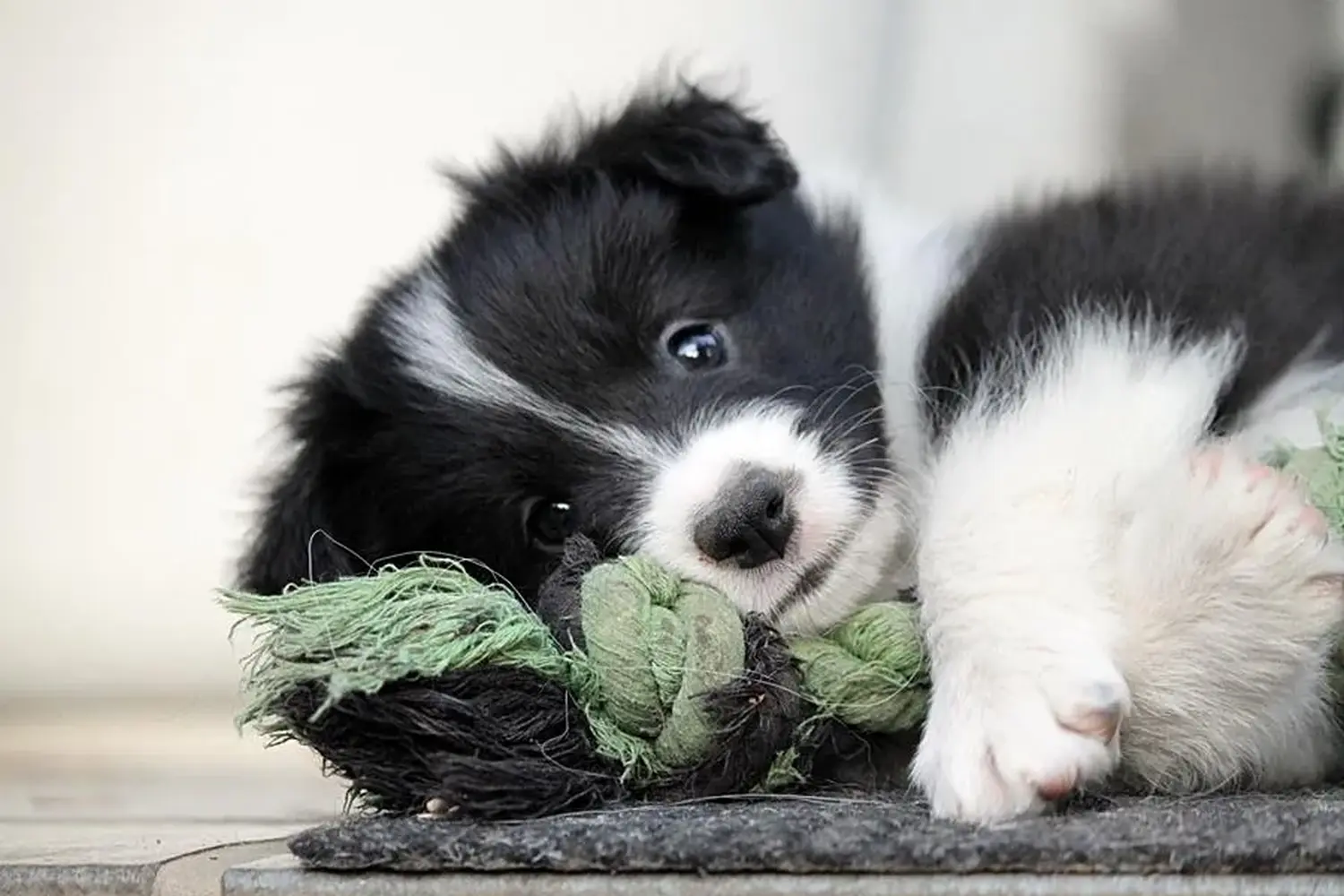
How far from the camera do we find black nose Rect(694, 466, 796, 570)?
1669 millimetres

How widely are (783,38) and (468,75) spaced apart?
715 mm

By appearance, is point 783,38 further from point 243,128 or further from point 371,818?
point 371,818

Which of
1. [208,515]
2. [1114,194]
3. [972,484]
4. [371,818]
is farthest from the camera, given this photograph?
[208,515]

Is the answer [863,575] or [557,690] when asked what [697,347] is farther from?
[557,690]

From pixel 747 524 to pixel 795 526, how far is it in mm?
66

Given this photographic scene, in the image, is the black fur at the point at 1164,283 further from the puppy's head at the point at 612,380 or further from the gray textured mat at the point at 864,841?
the gray textured mat at the point at 864,841

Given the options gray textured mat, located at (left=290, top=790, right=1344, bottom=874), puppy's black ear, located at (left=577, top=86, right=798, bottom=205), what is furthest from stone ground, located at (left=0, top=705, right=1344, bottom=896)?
puppy's black ear, located at (left=577, top=86, right=798, bottom=205)

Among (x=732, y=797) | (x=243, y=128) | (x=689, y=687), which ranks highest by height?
(x=243, y=128)

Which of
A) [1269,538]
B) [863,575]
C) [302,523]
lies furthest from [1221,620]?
[302,523]

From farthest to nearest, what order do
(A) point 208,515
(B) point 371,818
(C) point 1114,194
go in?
(A) point 208,515
(C) point 1114,194
(B) point 371,818

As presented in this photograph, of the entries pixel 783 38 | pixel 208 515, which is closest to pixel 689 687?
pixel 208 515

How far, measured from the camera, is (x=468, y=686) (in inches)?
56.4

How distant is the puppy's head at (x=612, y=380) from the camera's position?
1795 millimetres

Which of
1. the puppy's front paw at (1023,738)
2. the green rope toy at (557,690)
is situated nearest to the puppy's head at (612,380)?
the green rope toy at (557,690)
